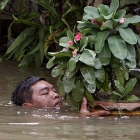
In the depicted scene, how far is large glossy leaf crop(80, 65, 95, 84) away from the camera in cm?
561

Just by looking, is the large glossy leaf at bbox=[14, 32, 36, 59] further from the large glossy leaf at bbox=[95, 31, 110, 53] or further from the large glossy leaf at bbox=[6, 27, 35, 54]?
the large glossy leaf at bbox=[95, 31, 110, 53]

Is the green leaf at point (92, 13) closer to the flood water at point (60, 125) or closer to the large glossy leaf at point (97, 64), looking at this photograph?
the large glossy leaf at point (97, 64)

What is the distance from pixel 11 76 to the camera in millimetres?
9523

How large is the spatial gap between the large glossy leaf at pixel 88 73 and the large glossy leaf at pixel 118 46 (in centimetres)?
28

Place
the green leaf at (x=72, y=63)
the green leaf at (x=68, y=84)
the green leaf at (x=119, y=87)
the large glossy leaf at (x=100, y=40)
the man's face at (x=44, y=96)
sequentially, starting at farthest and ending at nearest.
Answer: the man's face at (x=44, y=96), the green leaf at (x=119, y=87), the green leaf at (x=68, y=84), the large glossy leaf at (x=100, y=40), the green leaf at (x=72, y=63)

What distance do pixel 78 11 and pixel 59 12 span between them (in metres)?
0.98

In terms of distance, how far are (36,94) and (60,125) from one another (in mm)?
1449

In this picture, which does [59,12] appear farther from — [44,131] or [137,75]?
[44,131]

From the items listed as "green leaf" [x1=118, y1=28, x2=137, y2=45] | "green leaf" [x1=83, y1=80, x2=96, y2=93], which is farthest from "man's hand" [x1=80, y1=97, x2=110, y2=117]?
"green leaf" [x1=118, y1=28, x2=137, y2=45]

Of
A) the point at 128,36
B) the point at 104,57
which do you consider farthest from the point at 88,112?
the point at 128,36

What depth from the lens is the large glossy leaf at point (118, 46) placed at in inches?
220

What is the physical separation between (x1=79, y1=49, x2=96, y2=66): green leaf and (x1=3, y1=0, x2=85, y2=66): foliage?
3240mm

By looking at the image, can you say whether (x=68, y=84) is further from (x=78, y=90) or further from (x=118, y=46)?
(x=118, y=46)

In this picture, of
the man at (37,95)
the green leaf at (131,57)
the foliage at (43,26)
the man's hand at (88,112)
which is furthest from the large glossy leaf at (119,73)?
the foliage at (43,26)
